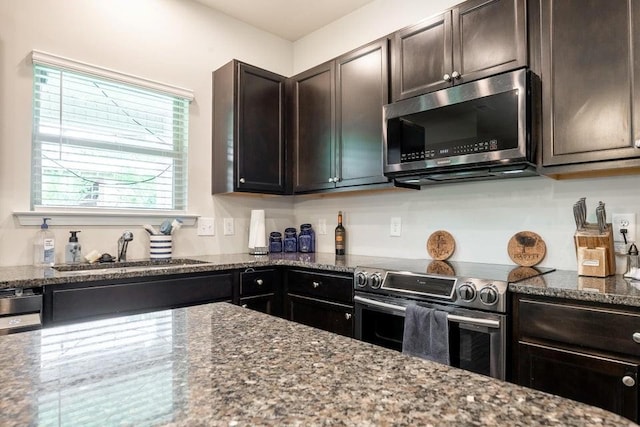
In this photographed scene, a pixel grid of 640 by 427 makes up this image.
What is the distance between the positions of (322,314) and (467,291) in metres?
0.93

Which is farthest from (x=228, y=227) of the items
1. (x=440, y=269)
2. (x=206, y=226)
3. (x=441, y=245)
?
(x=440, y=269)

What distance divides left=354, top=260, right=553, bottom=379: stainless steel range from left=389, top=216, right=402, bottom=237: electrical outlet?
51 cm

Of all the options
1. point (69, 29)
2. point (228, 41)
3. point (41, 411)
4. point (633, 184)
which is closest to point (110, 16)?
point (69, 29)

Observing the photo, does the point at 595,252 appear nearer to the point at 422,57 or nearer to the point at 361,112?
the point at 422,57

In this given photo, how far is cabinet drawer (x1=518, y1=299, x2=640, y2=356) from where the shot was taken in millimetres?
1327

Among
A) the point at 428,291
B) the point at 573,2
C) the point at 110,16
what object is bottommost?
the point at 428,291

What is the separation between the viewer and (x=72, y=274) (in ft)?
5.97

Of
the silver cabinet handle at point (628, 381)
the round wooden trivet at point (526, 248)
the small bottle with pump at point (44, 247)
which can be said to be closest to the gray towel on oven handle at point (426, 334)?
the silver cabinet handle at point (628, 381)

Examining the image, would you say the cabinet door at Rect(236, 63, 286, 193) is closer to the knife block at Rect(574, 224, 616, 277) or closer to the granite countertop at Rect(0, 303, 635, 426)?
the knife block at Rect(574, 224, 616, 277)

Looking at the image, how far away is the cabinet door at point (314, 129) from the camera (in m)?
2.80

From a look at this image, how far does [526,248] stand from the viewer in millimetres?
2174

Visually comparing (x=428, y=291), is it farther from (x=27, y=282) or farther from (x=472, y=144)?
(x=27, y=282)

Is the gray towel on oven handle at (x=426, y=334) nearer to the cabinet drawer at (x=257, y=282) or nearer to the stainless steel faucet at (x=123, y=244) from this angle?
the cabinet drawer at (x=257, y=282)

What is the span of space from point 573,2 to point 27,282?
2.60 meters
